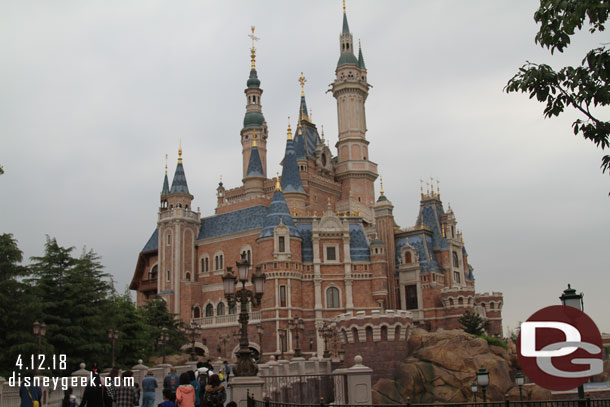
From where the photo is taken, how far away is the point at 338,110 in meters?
64.4

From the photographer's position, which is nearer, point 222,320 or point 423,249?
point 222,320

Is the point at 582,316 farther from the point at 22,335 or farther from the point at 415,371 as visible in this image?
the point at 415,371

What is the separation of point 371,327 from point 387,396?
427 cm

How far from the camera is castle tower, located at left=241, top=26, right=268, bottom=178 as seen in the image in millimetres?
65500

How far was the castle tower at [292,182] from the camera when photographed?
187ft

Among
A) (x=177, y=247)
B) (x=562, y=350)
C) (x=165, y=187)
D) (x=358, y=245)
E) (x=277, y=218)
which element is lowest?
(x=562, y=350)

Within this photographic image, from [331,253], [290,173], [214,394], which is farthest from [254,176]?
[214,394]

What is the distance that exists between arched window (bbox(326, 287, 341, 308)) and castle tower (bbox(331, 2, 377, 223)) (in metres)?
13.1

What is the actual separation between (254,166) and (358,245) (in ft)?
51.1

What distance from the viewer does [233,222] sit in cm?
5722

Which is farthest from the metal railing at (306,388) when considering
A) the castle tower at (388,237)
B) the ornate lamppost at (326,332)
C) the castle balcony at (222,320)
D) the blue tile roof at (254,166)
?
the blue tile roof at (254,166)

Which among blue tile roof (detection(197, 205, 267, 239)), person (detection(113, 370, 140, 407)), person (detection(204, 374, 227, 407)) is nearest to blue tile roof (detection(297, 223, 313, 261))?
blue tile roof (detection(197, 205, 267, 239))

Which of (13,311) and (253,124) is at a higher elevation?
(253,124)

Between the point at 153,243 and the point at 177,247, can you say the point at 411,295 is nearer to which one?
the point at 177,247
